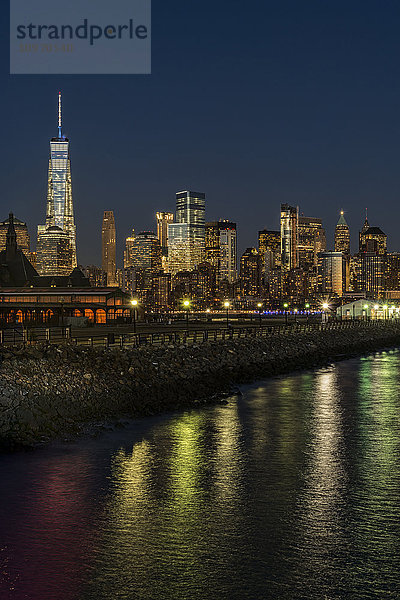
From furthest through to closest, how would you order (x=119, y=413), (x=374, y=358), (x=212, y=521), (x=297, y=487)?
1. (x=374, y=358)
2. (x=119, y=413)
3. (x=297, y=487)
4. (x=212, y=521)

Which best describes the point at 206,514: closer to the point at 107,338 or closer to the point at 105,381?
the point at 105,381

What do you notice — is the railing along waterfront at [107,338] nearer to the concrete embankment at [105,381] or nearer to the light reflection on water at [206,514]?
the concrete embankment at [105,381]

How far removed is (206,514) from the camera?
696 inches

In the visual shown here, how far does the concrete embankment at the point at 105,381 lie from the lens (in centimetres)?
2716

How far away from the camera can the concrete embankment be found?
2716 cm

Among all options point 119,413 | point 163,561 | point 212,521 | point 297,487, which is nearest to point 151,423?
point 119,413

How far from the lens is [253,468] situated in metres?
22.7

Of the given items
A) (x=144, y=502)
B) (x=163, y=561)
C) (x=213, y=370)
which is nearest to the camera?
(x=163, y=561)

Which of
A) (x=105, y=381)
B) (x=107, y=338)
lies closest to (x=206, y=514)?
(x=105, y=381)

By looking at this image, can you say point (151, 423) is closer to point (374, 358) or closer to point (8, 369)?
point (8, 369)

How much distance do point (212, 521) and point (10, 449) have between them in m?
10.7

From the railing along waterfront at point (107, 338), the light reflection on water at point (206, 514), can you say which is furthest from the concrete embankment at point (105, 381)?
the light reflection on water at point (206, 514)

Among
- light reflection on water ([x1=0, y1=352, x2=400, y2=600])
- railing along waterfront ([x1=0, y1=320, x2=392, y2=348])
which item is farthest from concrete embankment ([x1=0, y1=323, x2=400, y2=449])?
light reflection on water ([x1=0, y1=352, x2=400, y2=600])

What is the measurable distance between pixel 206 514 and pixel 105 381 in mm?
16846
